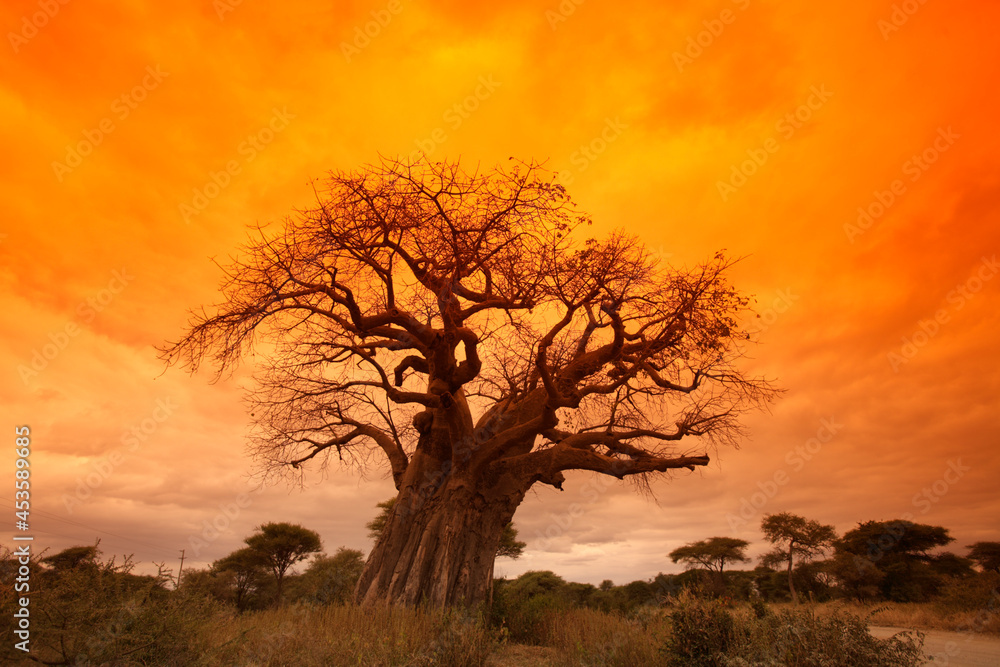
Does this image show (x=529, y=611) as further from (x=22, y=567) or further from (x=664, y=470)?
(x=22, y=567)

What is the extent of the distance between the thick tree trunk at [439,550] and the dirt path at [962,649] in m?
6.91

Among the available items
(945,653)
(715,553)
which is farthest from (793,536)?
(945,653)

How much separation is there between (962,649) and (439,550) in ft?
31.3

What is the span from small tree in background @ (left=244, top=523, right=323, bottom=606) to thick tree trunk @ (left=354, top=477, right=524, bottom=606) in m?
17.5

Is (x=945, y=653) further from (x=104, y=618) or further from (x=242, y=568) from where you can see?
(x=242, y=568)

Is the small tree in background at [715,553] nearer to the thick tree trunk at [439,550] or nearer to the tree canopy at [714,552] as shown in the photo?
the tree canopy at [714,552]

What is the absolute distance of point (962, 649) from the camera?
987cm

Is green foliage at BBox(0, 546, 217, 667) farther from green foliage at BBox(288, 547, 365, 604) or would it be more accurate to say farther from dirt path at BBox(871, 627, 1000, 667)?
green foliage at BBox(288, 547, 365, 604)

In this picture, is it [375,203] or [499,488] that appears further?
[499,488]

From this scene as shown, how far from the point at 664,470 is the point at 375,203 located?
725cm

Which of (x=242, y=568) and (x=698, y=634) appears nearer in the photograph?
(x=698, y=634)

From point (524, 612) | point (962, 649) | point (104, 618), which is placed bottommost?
point (962, 649)

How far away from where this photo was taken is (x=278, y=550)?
26312 millimetres

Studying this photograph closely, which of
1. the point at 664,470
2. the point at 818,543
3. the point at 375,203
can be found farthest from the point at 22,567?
the point at 818,543
